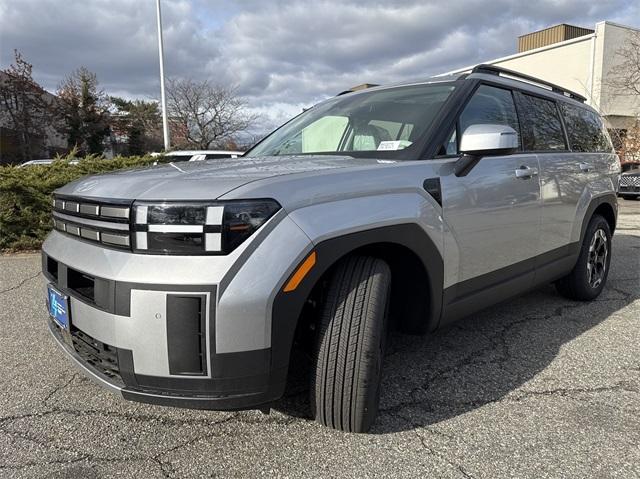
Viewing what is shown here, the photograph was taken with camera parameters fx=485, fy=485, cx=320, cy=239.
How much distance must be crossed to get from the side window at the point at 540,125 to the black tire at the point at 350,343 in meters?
1.92

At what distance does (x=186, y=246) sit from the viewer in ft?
5.93

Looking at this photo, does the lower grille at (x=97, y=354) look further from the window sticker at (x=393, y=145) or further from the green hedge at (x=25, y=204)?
the green hedge at (x=25, y=204)

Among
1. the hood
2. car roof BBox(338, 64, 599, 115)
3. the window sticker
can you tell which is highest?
car roof BBox(338, 64, 599, 115)

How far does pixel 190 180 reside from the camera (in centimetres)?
198

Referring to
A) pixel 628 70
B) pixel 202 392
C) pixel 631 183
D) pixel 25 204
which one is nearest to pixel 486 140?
pixel 202 392

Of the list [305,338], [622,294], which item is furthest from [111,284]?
[622,294]

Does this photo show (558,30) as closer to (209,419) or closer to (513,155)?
(513,155)

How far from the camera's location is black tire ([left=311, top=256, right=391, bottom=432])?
2080 mm

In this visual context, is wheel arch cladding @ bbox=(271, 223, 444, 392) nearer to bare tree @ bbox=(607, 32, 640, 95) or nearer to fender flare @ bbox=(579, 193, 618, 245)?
fender flare @ bbox=(579, 193, 618, 245)

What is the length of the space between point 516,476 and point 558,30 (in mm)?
28346

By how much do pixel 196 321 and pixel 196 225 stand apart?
0.36 m

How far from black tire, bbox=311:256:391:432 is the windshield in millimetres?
882

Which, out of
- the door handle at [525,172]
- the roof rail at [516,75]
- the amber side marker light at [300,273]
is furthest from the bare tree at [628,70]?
the amber side marker light at [300,273]

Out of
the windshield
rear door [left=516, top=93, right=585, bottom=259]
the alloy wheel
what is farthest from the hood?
the alloy wheel
